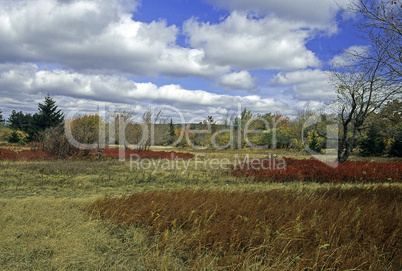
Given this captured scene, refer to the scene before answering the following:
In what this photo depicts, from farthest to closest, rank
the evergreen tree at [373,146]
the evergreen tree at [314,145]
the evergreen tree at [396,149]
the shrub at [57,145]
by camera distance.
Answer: the evergreen tree at [314,145], the evergreen tree at [373,146], the evergreen tree at [396,149], the shrub at [57,145]

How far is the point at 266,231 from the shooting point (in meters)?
3.97

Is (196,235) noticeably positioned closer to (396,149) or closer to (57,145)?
(57,145)

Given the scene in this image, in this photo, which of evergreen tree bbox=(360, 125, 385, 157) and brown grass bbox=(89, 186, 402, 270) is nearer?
brown grass bbox=(89, 186, 402, 270)

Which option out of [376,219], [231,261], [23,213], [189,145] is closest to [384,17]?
[376,219]

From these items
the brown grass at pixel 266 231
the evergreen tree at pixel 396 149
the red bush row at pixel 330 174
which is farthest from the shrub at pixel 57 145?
the evergreen tree at pixel 396 149

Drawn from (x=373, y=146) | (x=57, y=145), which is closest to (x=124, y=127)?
(x=57, y=145)

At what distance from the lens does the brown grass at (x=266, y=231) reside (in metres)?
3.46

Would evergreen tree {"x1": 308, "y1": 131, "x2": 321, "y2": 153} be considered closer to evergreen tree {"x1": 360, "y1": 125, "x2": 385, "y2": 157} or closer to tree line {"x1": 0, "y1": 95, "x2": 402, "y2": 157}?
tree line {"x1": 0, "y1": 95, "x2": 402, "y2": 157}

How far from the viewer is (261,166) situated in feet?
44.1

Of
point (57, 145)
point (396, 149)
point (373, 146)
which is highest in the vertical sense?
point (57, 145)

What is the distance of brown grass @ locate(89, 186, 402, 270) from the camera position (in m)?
3.46

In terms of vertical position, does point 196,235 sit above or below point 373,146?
below

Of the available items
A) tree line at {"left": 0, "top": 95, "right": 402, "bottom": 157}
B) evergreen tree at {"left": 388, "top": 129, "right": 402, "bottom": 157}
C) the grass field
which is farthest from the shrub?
evergreen tree at {"left": 388, "top": 129, "right": 402, "bottom": 157}

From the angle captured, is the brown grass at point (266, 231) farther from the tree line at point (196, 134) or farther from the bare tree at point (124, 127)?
the bare tree at point (124, 127)
